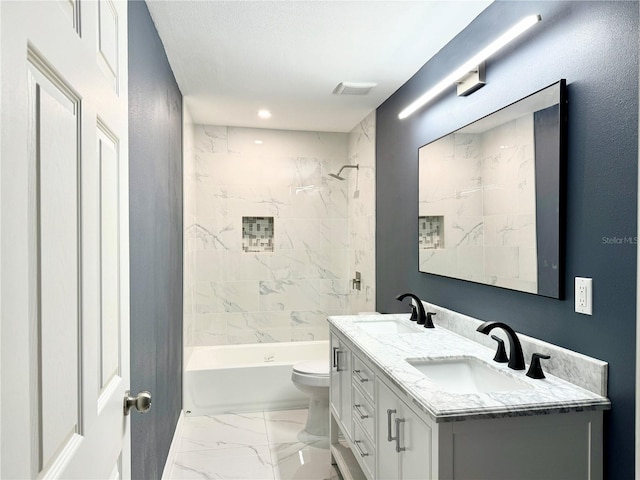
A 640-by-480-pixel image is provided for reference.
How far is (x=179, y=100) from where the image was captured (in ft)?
10.2


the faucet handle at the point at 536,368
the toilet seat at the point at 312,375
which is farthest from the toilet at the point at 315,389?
the faucet handle at the point at 536,368

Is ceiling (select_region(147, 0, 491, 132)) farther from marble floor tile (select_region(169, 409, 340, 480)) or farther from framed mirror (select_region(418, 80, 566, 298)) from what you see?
marble floor tile (select_region(169, 409, 340, 480))

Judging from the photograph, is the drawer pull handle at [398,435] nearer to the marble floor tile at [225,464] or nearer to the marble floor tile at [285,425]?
the marble floor tile at [225,464]

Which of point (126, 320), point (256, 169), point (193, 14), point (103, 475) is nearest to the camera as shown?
point (103, 475)

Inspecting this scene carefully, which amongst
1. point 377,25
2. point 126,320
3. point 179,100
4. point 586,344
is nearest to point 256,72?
point 179,100

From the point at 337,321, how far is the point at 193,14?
171 cm

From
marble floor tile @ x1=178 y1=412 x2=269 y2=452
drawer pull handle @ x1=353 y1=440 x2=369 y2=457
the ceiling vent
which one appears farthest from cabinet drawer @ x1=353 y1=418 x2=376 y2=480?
the ceiling vent

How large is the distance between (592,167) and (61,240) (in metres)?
1.49

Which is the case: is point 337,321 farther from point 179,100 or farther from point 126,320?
point 179,100

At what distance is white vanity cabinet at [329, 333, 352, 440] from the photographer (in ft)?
7.27

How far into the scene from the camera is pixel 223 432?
3143 mm

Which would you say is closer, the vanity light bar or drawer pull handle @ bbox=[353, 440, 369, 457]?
the vanity light bar

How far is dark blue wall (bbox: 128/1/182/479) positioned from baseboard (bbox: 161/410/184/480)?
Answer: 0.07m

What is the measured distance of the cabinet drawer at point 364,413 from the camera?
1821 mm
